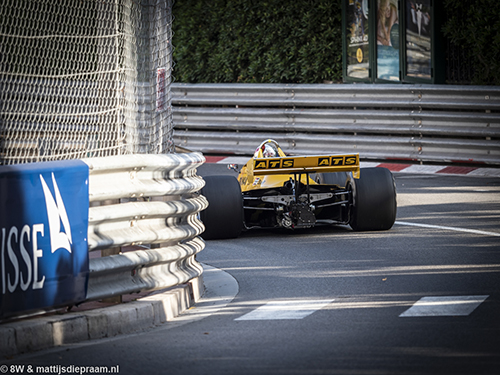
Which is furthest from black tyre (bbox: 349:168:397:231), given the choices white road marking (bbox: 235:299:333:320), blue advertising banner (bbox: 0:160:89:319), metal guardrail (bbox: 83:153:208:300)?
blue advertising banner (bbox: 0:160:89:319)

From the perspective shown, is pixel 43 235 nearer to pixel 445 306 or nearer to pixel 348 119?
pixel 445 306

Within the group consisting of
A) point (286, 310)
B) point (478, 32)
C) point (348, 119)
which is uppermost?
point (478, 32)

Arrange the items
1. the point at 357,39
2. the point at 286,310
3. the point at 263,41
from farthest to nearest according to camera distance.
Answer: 1. the point at 263,41
2. the point at 357,39
3. the point at 286,310

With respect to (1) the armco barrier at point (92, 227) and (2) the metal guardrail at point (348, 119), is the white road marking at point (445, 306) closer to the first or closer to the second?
(1) the armco barrier at point (92, 227)

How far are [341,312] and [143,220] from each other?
1.59 m

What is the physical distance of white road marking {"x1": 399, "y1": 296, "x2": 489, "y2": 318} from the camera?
631cm

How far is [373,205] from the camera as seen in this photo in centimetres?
1032

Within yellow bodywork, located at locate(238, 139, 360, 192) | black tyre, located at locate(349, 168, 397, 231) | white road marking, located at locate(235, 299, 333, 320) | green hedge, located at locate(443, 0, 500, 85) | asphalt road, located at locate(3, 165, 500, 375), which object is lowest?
white road marking, located at locate(235, 299, 333, 320)

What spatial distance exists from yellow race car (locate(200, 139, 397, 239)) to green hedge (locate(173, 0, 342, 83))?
8.74 m

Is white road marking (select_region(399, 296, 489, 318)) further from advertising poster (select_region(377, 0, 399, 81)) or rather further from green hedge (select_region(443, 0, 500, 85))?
advertising poster (select_region(377, 0, 399, 81))

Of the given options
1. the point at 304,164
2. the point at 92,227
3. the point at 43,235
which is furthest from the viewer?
the point at 304,164

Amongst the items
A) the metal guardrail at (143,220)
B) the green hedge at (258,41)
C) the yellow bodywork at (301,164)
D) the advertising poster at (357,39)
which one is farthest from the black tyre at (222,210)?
the advertising poster at (357,39)

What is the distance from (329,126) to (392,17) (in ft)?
8.26

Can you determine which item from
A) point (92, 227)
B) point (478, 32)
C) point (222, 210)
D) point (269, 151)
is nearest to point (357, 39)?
point (478, 32)
